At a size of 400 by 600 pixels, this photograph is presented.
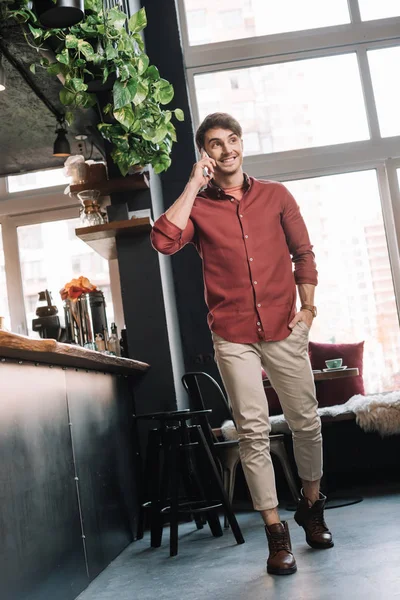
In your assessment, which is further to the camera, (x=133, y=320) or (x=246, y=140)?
(x=246, y=140)

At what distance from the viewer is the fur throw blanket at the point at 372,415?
4.44m

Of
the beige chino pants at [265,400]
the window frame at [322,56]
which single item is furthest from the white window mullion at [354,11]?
the beige chino pants at [265,400]

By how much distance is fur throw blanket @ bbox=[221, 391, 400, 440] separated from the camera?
4.44 meters

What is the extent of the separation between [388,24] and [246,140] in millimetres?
1474

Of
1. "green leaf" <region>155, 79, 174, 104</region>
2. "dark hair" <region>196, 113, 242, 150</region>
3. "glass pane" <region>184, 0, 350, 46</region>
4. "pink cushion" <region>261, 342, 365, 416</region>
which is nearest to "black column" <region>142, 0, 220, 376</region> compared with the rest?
"glass pane" <region>184, 0, 350, 46</region>

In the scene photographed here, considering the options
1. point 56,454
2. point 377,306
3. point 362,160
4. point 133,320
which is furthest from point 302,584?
point 362,160

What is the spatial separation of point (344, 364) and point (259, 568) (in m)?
2.84

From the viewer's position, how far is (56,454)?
2527 mm

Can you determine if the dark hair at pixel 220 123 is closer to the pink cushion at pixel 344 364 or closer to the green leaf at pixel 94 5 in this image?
the green leaf at pixel 94 5

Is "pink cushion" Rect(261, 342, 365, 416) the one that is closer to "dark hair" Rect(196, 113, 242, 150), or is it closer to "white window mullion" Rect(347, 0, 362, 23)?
"dark hair" Rect(196, 113, 242, 150)

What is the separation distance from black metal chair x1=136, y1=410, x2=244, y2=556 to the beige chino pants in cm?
62

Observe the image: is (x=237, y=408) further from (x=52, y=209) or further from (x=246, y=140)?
(x=52, y=209)

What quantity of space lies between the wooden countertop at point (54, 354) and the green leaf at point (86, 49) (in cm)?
137

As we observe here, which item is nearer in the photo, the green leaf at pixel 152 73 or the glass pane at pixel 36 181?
the green leaf at pixel 152 73
